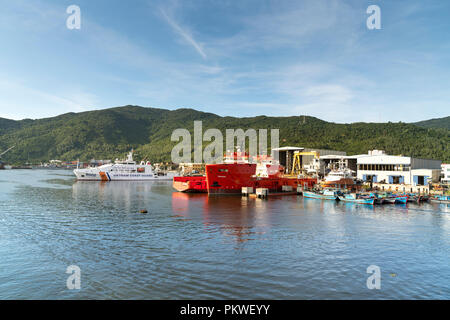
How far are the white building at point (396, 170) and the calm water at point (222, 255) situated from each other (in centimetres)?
3207

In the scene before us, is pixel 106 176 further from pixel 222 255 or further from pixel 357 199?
pixel 222 255

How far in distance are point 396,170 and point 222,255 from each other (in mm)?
61219

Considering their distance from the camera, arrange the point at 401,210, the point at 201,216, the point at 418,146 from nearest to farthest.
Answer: the point at 201,216 < the point at 401,210 < the point at 418,146

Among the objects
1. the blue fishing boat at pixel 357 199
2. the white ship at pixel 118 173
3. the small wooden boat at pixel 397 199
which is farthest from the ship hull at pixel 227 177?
the white ship at pixel 118 173

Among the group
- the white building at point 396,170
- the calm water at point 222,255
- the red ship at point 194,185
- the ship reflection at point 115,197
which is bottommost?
the calm water at point 222,255

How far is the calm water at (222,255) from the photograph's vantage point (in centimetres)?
1414

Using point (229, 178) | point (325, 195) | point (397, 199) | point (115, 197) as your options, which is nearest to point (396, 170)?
point (397, 199)

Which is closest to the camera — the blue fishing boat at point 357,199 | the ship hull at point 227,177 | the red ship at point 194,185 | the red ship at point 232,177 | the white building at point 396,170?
the blue fishing boat at point 357,199

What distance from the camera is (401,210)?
130 feet

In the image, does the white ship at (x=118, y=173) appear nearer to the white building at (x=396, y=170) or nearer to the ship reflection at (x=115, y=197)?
the ship reflection at (x=115, y=197)
